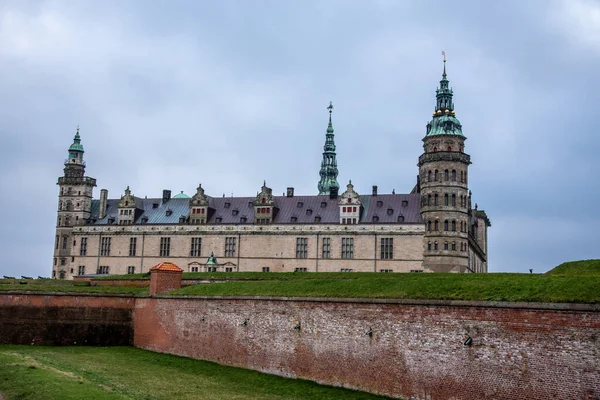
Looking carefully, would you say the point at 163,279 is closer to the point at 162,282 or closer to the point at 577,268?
the point at 162,282

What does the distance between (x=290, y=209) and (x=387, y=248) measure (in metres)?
11.5

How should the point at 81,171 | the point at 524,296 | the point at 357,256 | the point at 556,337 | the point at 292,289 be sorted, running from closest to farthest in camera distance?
the point at 556,337 < the point at 524,296 < the point at 292,289 < the point at 357,256 < the point at 81,171

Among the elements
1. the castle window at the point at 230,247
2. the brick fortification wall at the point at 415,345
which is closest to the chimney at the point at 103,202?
the castle window at the point at 230,247

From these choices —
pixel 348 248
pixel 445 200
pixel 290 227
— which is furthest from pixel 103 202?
pixel 445 200

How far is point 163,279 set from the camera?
131ft

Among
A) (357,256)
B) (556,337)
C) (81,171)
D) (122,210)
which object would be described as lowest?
(556,337)

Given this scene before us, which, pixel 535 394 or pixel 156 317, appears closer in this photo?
pixel 535 394

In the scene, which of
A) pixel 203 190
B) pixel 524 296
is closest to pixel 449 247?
pixel 203 190

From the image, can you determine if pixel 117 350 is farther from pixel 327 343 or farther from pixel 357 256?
pixel 357 256

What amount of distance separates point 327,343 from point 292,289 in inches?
171

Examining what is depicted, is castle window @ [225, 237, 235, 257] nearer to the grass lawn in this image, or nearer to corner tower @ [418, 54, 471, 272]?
corner tower @ [418, 54, 471, 272]

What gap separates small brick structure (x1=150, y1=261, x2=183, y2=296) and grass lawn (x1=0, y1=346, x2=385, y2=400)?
19.0 feet

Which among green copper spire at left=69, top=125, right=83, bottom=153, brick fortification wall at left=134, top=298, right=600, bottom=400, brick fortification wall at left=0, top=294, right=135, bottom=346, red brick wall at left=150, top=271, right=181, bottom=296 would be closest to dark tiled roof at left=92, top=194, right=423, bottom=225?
green copper spire at left=69, top=125, right=83, bottom=153

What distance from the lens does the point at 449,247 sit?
61.3 meters
